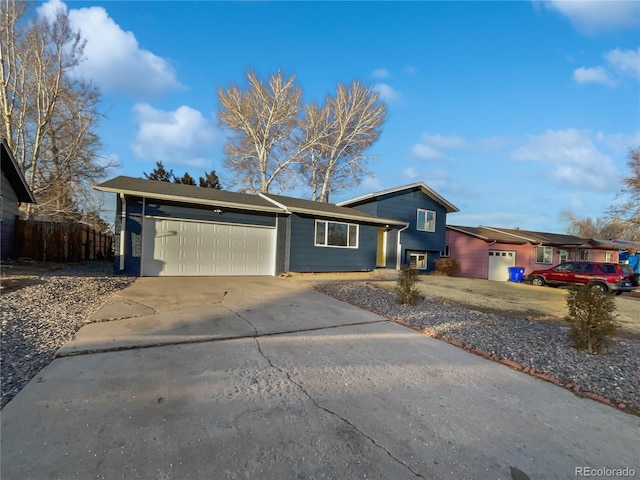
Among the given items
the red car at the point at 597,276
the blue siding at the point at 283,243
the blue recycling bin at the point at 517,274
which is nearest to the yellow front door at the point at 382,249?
the blue siding at the point at 283,243

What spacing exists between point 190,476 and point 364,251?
46.7 feet

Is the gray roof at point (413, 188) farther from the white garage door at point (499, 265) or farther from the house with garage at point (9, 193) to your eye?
the house with garage at point (9, 193)

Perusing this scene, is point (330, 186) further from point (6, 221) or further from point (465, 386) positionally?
point (465, 386)

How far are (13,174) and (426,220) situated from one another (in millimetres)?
19950

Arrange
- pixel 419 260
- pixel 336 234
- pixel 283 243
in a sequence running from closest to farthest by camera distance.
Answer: pixel 283 243 < pixel 336 234 < pixel 419 260

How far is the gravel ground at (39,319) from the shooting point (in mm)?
3469

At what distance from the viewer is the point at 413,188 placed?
64.2ft

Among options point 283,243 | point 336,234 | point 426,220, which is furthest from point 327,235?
point 426,220

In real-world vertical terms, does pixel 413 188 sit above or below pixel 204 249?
above

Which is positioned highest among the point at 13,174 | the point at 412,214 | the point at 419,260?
the point at 13,174

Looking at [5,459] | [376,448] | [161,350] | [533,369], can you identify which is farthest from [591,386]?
[5,459]

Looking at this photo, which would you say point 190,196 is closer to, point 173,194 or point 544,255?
point 173,194

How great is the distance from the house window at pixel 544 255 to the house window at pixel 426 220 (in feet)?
33.9

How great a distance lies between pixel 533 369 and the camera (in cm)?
430
